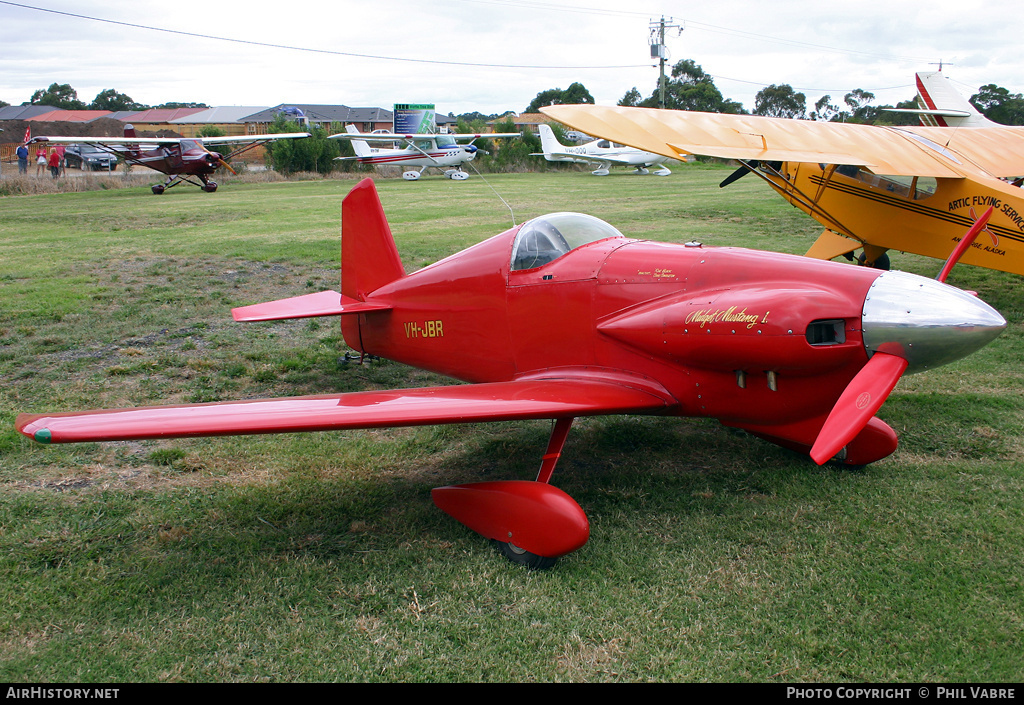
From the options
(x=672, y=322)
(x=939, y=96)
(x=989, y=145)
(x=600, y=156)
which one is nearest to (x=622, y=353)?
(x=672, y=322)

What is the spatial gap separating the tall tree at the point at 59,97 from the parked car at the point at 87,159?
6017 centimetres

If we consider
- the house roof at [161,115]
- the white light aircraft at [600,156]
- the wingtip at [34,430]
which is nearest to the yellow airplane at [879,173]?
the wingtip at [34,430]

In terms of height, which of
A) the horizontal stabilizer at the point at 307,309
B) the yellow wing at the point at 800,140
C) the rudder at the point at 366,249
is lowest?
the horizontal stabilizer at the point at 307,309

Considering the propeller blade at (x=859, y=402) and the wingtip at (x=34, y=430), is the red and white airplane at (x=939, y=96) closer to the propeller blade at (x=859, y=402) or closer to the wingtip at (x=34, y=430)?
the propeller blade at (x=859, y=402)

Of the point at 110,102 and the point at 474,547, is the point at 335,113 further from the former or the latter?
the point at 474,547

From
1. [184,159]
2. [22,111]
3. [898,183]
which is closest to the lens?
[898,183]

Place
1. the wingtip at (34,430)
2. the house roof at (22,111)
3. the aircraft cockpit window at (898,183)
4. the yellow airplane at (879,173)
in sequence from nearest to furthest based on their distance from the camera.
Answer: the wingtip at (34,430) → the yellow airplane at (879,173) → the aircraft cockpit window at (898,183) → the house roof at (22,111)

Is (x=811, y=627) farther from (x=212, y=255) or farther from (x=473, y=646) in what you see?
(x=212, y=255)

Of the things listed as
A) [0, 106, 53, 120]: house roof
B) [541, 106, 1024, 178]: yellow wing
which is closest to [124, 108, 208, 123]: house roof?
[0, 106, 53, 120]: house roof

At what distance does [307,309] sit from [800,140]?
5.93 m

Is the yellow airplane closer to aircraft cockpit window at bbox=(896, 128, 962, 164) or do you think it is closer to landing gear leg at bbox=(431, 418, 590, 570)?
aircraft cockpit window at bbox=(896, 128, 962, 164)

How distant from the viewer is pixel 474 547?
12.3ft

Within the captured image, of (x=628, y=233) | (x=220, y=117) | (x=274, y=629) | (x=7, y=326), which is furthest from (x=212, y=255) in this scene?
(x=220, y=117)

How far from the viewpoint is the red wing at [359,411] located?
3266 mm
